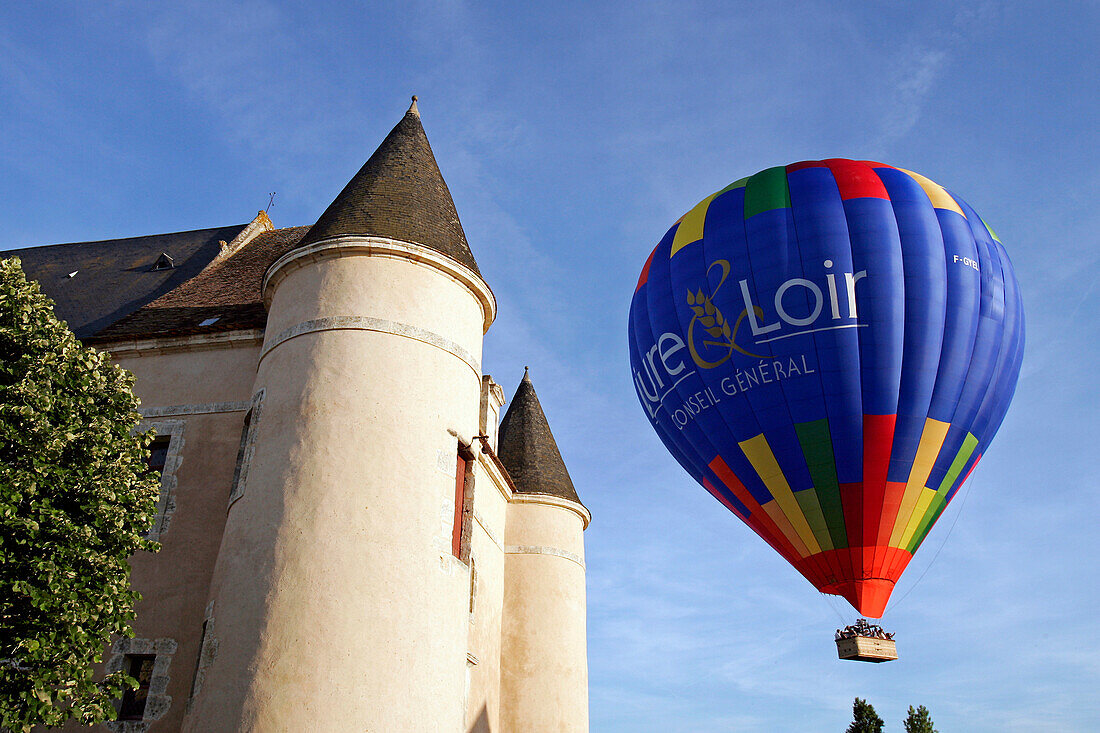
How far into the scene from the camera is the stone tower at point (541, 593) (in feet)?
62.0

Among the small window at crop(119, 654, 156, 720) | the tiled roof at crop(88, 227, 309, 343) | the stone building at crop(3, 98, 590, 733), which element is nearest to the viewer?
the stone building at crop(3, 98, 590, 733)

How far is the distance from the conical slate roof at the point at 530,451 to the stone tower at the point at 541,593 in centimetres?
3

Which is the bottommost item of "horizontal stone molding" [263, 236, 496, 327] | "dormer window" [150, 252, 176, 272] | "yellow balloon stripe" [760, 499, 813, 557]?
"yellow balloon stripe" [760, 499, 813, 557]

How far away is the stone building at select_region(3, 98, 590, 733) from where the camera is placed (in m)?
10.8

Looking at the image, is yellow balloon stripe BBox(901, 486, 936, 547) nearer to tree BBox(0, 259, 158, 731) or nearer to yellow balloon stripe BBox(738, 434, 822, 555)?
yellow balloon stripe BBox(738, 434, 822, 555)

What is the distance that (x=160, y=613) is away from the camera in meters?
12.9

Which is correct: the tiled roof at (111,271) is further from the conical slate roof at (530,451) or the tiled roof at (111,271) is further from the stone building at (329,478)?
the conical slate roof at (530,451)

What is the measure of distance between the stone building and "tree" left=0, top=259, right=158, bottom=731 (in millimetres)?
1696

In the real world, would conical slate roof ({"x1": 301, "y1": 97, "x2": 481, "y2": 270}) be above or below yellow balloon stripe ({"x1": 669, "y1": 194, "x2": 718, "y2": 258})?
below

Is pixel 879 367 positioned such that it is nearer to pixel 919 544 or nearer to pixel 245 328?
pixel 919 544

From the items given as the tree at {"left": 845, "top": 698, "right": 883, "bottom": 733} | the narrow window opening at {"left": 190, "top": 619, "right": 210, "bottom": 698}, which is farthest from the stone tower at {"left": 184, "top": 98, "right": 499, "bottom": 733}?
the tree at {"left": 845, "top": 698, "right": 883, "bottom": 733}

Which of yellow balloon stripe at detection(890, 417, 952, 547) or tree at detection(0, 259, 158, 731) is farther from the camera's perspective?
yellow balloon stripe at detection(890, 417, 952, 547)

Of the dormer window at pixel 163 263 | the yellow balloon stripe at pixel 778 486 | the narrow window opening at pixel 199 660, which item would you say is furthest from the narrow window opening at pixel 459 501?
the dormer window at pixel 163 263

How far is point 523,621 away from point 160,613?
8958 millimetres
